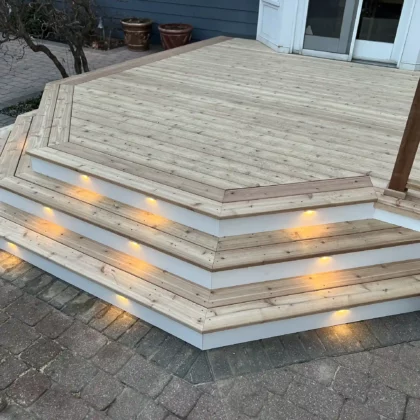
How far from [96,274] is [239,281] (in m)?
0.86

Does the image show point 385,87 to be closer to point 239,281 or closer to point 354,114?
point 354,114

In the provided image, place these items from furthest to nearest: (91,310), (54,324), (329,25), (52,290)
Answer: (329,25) → (52,290) → (91,310) → (54,324)

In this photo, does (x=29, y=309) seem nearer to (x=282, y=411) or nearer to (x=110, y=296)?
(x=110, y=296)

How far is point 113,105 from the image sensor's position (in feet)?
12.3

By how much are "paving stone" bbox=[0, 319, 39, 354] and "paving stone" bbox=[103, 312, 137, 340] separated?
0.40 m

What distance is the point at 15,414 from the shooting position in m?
1.92

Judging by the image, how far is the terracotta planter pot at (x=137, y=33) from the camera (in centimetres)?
715

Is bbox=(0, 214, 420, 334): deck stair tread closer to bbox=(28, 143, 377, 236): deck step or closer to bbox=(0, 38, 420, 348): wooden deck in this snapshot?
bbox=(0, 38, 420, 348): wooden deck

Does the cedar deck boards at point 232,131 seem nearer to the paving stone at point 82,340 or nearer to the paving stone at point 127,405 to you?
the paving stone at point 82,340

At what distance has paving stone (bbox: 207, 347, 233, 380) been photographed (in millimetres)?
2105

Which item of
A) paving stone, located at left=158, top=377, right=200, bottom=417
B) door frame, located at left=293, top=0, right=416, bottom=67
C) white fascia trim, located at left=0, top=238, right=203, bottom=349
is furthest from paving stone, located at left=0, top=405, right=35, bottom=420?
door frame, located at left=293, top=0, right=416, bottom=67

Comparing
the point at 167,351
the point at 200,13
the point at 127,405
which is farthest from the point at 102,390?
the point at 200,13

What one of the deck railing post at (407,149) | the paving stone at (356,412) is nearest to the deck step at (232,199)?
the deck railing post at (407,149)

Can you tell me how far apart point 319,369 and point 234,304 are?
0.55 metres
